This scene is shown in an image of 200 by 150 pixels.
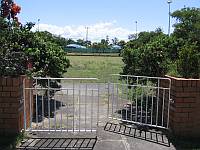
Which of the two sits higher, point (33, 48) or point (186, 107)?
point (33, 48)

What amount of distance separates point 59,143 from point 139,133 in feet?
5.32

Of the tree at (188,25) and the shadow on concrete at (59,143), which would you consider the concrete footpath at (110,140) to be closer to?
the shadow on concrete at (59,143)

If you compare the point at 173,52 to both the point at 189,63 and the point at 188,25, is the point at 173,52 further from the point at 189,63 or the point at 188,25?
the point at 189,63

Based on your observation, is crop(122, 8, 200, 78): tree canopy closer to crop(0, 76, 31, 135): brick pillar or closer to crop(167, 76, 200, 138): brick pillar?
crop(167, 76, 200, 138): brick pillar

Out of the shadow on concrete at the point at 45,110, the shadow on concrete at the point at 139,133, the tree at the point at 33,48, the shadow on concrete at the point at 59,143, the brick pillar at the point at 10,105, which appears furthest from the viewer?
the tree at the point at 33,48

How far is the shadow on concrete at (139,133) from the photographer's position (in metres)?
7.35

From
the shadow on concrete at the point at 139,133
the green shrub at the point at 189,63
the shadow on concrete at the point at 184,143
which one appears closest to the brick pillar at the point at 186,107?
the shadow on concrete at the point at 184,143

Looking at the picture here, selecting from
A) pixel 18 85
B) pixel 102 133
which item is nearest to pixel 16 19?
pixel 18 85

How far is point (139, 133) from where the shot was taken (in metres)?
7.82

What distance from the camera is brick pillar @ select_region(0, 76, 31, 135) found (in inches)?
284

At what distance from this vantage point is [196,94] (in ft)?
24.3

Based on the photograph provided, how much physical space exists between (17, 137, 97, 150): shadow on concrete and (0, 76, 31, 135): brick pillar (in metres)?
0.41

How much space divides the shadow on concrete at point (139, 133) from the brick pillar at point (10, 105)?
1836 mm

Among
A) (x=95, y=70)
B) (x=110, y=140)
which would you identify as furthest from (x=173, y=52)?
(x=95, y=70)
